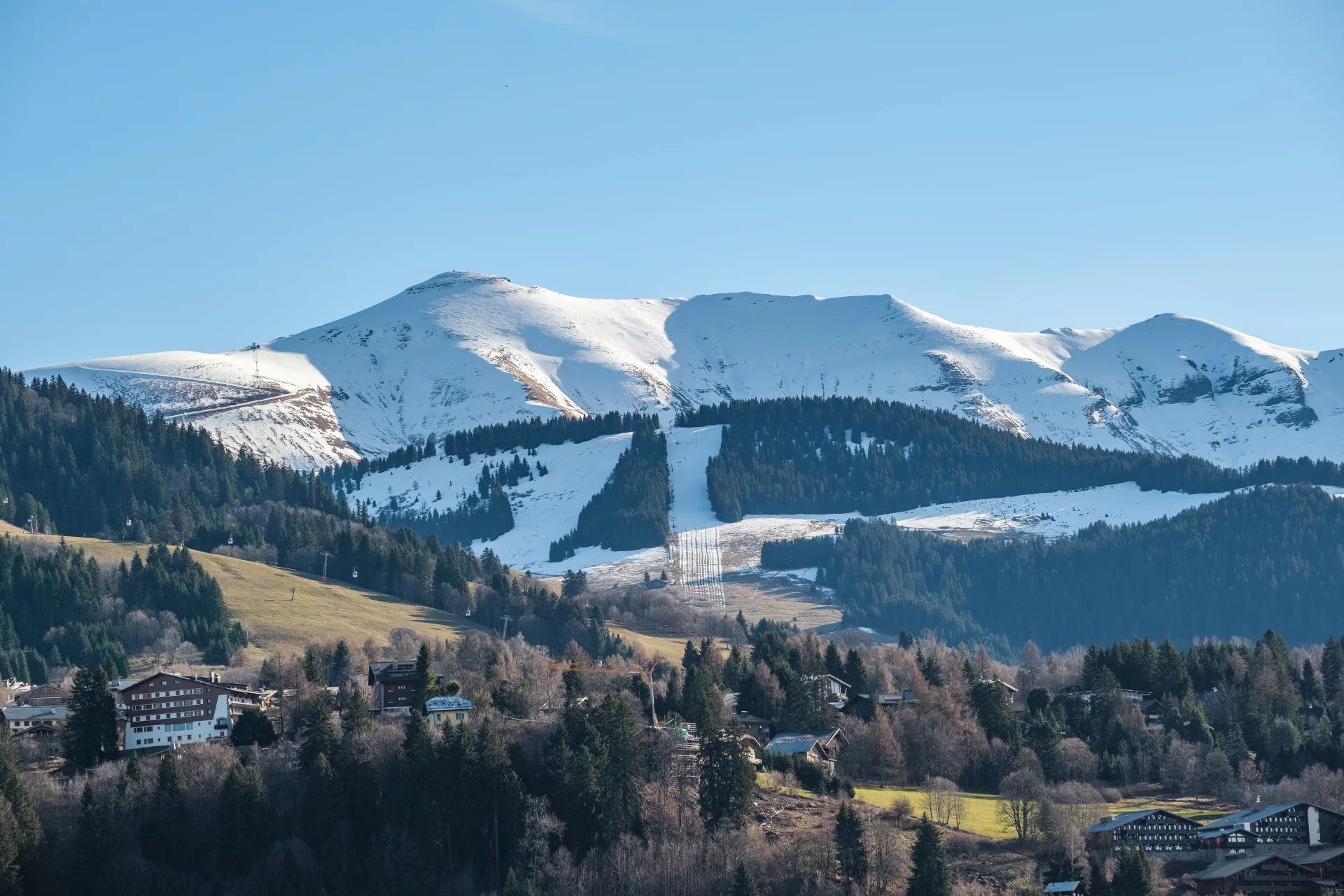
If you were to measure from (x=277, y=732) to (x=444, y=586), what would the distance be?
81914 mm

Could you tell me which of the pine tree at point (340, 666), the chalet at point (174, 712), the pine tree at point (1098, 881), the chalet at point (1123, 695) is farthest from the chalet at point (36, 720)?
the chalet at point (1123, 695)

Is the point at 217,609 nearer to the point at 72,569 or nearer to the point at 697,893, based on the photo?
the point at 72,569

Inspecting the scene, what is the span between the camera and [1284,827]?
10281 cm

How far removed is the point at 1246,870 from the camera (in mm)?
96938

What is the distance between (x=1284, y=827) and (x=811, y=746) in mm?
28011

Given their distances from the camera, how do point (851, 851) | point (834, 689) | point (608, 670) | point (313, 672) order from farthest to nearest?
point (608, 670), point (834, 689), point (313, 672), point (851, 851)

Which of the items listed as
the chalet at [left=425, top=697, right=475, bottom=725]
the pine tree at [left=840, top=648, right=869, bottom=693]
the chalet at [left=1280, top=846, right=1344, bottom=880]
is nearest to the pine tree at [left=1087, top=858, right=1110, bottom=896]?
the chalet at [left=1280, top=846, right=1344, bottom=880]

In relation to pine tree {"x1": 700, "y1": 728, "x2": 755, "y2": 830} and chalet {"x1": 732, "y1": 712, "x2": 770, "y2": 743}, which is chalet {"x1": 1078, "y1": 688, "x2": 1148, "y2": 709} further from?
pine tree {"x1": 700, "y1": 728, "x2": 755, "y2": 830}

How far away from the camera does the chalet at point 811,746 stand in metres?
114

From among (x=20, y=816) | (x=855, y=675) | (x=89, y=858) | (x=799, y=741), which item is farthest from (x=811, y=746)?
(x=20, y=816)

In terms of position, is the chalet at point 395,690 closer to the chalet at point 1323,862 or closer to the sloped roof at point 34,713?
the sloped roof at point 34,713

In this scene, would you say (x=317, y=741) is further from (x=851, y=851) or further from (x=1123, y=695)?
(x=1123, y=695)

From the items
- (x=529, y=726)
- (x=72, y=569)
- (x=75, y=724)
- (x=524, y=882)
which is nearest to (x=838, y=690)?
(x=529, y=726)

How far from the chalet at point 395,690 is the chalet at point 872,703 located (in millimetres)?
29831
